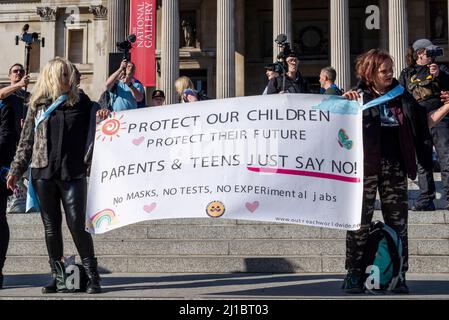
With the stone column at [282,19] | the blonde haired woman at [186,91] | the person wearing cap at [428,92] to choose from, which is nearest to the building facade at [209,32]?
the stone column at [282,19]

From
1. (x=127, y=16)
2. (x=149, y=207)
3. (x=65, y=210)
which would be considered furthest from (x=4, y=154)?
(x=127, y=16)

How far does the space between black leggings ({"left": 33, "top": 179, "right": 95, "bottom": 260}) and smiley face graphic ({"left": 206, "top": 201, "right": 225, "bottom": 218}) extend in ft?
4.59

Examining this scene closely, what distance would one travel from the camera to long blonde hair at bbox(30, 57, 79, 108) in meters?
6.74

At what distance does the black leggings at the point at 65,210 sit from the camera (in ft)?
21.8

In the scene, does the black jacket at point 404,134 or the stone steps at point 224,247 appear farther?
the stone steps at point 224,247

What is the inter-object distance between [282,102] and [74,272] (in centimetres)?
271

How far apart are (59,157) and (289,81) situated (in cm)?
561

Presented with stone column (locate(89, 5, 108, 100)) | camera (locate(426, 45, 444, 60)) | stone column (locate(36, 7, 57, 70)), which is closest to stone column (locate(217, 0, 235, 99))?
stone column (locate(89, 5, 108, 100))

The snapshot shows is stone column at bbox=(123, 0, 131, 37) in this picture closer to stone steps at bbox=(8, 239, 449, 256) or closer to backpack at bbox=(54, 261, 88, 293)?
stone steps at bbox=(8, 239, 449, 256)

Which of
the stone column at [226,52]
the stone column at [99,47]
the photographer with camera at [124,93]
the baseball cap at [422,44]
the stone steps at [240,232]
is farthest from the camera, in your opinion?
the stone column at [99,47]

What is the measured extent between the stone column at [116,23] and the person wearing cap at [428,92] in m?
25.9

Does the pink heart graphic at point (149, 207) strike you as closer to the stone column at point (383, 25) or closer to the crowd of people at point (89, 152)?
the crowd of people at point (89, 152)

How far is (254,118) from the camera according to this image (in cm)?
646
